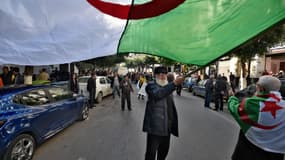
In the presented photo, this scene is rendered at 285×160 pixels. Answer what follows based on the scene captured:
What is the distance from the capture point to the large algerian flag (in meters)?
1.81

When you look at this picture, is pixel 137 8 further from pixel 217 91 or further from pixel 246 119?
pixel 217 91

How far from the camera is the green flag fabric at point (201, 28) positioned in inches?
66.2

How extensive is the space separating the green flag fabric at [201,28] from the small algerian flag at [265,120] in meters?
0.63

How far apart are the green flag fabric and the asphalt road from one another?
2766mm

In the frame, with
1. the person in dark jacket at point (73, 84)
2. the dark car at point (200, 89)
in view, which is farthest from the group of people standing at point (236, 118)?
the dark car at point (200, 89)

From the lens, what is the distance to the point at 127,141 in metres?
4.98

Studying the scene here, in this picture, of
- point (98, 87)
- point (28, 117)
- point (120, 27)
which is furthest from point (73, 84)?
point (120, 27)

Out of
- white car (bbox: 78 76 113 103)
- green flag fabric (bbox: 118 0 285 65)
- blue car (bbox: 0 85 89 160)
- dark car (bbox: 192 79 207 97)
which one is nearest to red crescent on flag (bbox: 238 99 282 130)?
green flag fabric (bbox: 118 0 285 65)

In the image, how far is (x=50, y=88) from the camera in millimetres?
5074

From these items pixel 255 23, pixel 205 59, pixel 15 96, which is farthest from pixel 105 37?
pixel 15 96

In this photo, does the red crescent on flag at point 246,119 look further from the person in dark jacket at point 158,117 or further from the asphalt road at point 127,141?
the asphalt road at point 127,141

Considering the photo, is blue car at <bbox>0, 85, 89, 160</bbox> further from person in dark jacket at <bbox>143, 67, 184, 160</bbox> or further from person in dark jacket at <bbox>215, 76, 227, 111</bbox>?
person in dark jacket at <bbox>215, 76, 227, 111</bbox>

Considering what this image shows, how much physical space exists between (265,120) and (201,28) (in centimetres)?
112

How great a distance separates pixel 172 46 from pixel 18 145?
3.44 meters
